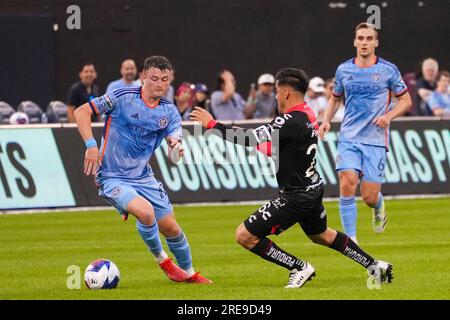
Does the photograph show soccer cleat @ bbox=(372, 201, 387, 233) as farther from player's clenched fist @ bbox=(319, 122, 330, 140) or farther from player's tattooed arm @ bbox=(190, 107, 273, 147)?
player's tattooed arm @ bbox=(190, 107, 273, 147)

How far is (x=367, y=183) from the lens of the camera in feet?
57.2

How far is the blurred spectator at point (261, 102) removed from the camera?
1022 inches

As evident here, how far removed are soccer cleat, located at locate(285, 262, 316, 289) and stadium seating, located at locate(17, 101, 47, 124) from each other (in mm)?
11746

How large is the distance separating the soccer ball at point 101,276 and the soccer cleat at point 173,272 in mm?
613

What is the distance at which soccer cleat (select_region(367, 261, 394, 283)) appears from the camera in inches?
518

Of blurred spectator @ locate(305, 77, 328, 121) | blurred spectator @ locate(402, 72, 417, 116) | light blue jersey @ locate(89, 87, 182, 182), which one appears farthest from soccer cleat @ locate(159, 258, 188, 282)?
blurred spectator @ locate(402, 72, 417, 116)

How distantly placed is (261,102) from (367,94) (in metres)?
8.99

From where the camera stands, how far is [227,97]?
25.2 meters

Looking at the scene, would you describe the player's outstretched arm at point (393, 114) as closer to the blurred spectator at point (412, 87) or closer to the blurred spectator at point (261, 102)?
the blurred spectator at point (261, 102)

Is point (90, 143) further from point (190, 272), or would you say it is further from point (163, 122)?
point (190, 272)

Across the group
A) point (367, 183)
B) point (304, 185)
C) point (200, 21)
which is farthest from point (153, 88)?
point (200, 21)

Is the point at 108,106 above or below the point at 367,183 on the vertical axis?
above
